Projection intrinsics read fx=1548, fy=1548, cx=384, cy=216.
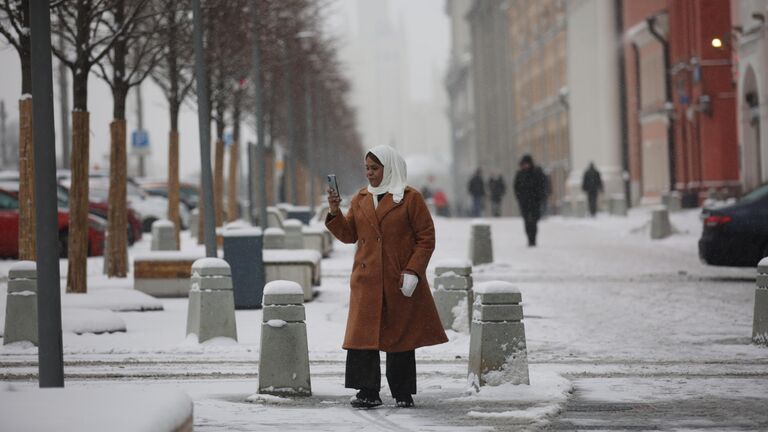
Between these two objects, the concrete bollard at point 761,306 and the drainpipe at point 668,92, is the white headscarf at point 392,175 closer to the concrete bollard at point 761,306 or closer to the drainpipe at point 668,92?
the concrete bollard at point 761,306

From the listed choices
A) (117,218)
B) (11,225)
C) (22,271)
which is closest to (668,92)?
(11,225)

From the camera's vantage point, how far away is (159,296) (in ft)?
70.9

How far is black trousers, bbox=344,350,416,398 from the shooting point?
34.4ft

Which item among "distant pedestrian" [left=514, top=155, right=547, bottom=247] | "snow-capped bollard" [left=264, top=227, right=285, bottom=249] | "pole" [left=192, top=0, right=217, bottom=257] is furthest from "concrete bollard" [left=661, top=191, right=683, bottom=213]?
"pole" [left=192, top=0, right=217, bottom=257]

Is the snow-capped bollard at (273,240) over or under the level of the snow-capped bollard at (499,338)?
over

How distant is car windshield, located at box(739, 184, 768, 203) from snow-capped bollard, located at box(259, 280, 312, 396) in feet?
42.3

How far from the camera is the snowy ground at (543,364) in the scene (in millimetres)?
10047

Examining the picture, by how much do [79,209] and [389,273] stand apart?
11145 millimetres

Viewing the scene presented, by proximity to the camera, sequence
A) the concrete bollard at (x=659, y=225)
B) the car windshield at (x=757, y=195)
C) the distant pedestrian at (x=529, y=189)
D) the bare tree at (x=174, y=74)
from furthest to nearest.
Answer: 1. the concrete bollard at (x=659, y=225)
2. the distant pedestrian at (x=529, y=189)
3. the bare tree at (x=174, y=74)
4. the car windshield at (x=757, y=195)

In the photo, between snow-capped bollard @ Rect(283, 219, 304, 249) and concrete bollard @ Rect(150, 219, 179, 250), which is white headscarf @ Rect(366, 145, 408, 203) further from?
concrete bollard @ Rect(150, 219, 179, 250)

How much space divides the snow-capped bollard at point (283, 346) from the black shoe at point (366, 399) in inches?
27.0

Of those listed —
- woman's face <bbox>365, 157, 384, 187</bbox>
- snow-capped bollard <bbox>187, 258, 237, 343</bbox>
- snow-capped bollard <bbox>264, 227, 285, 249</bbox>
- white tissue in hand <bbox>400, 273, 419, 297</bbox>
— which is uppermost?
woman's face <bbox>365, 157, 384, 187</bbox>

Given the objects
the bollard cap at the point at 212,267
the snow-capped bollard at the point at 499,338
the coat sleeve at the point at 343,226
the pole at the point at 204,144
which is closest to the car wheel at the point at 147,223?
the pole at the point at 204,144

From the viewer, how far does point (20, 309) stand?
15414mm
